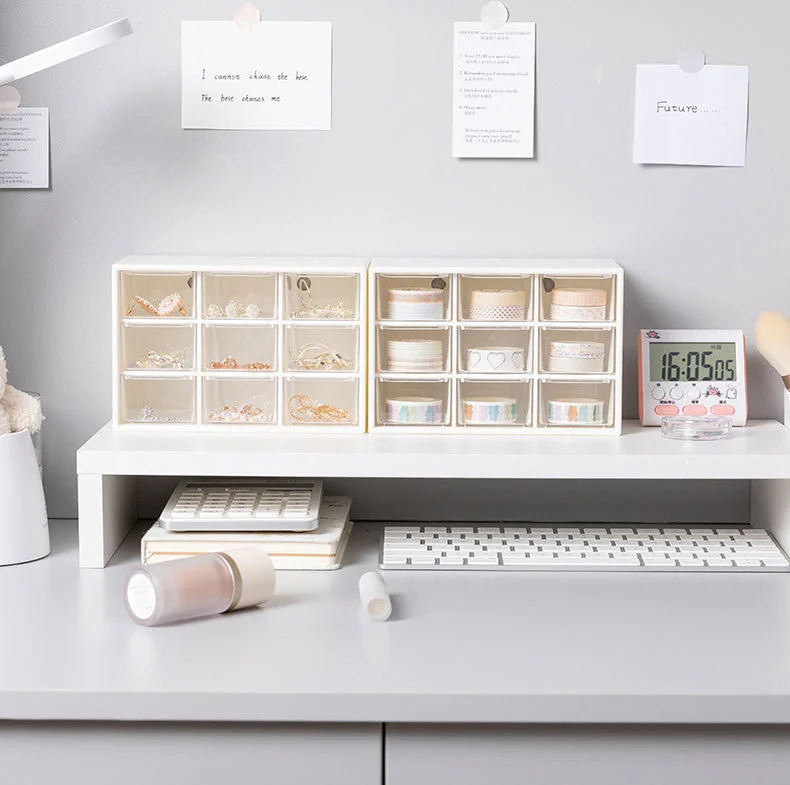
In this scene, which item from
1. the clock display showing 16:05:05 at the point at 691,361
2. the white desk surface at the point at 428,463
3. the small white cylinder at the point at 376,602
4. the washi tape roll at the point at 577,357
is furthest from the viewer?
the clock display showing 16:05:05 at the point at 691,361

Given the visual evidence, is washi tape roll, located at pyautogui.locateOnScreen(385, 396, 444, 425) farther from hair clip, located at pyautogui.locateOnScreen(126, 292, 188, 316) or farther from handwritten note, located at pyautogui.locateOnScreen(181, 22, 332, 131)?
handwritten note, located at pyautogui.locateOnScreen(181, 22, 332, 131)

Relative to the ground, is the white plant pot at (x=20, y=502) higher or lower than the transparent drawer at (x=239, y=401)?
lower

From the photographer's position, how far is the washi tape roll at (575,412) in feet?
5.34

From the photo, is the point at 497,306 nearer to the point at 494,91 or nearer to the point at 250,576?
the point at 494,91

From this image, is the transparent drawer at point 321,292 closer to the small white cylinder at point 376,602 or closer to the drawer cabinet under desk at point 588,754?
the small white cylinder at point 376,602

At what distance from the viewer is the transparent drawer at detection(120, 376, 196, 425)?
1644mm

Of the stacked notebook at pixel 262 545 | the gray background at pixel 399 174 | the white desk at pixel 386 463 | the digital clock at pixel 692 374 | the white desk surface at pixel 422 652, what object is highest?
the gray background at pixel 399 174

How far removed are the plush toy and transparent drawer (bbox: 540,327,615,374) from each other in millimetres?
729

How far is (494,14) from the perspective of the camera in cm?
169

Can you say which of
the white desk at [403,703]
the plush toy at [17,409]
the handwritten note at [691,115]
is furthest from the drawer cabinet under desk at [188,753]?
the handwritten note at [691,115]

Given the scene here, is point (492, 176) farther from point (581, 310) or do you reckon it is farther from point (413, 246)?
point (581, 310)

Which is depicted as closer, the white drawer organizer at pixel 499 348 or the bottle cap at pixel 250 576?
the bottle cap at pixel 250 576

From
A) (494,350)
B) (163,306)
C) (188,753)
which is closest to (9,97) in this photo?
(163,306)

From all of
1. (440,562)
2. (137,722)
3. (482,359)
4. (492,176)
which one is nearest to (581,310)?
(482,359)
